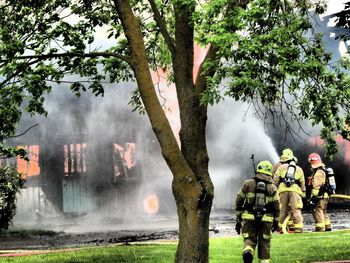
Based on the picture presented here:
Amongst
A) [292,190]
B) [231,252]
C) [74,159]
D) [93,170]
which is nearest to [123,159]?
[93,170]

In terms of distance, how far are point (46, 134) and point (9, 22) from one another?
2266 centimetres

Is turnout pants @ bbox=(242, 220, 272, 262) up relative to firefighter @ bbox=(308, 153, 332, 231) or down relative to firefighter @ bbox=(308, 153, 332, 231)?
down

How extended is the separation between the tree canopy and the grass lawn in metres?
1.85

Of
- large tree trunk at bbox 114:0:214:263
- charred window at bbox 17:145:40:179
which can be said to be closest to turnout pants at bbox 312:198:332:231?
large tree trunk at bbox 114:0:214:263

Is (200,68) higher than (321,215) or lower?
higher

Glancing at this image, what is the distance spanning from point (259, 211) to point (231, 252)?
2575 millimetres

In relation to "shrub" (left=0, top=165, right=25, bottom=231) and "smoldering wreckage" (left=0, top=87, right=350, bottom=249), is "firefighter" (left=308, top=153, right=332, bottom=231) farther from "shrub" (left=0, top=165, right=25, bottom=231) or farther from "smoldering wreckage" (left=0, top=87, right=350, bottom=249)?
"smoldering wreckage" (left=0, top=87, right=350, bottom=249)

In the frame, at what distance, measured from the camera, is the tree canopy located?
26.5ft

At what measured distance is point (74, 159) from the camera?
3234cm

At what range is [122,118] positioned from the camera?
1372 inches

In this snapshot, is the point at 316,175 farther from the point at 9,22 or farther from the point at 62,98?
the point at 62,98

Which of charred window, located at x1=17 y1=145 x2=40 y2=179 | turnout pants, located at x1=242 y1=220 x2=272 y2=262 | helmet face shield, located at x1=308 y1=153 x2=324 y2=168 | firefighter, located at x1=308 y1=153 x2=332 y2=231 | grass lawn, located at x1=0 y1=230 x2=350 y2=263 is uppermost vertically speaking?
charred window, located at x1=17 y1=145 x2=40 y2=179

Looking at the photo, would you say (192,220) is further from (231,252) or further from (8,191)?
(8,191)

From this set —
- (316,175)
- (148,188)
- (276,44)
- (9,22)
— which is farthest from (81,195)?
(276,44)
